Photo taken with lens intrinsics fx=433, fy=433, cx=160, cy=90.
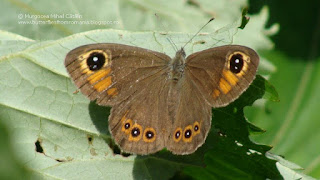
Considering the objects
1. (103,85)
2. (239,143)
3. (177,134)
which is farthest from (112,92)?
(239,143)

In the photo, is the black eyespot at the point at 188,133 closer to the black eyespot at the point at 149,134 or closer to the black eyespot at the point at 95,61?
the black eyespot at the point at 149,134

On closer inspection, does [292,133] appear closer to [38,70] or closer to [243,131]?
[243,131]

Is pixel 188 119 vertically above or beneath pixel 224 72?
beneath

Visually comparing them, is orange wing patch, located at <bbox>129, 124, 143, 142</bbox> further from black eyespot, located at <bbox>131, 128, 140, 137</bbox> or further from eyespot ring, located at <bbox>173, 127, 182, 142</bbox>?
eyespot ring, located at <bbox>173, 127, 182, 142</bbox>

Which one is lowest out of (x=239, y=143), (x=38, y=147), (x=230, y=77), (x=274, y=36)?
(x=38, y=147)

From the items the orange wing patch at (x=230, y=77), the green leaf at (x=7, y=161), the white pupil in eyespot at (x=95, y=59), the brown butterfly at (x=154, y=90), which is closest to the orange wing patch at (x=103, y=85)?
the brown butterfly at (x=154, y=90)

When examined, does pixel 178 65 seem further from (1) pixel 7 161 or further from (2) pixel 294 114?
(1) pixel 7 161
